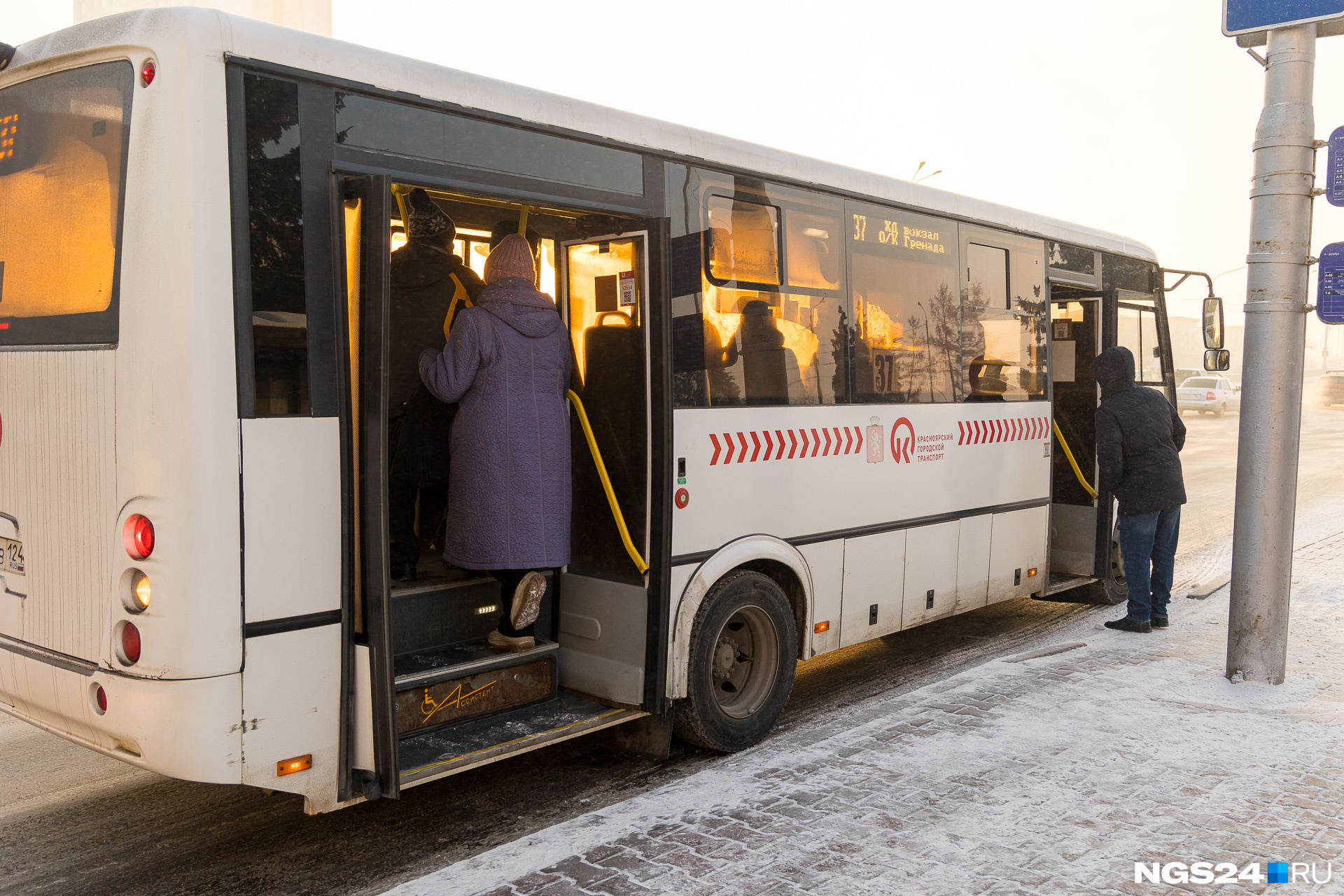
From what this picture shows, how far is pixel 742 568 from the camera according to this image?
17.8 feet

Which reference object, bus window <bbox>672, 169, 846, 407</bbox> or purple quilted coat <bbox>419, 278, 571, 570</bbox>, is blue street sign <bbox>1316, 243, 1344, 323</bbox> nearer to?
bus window <bbox>672, 169, 846, 407</bbox>

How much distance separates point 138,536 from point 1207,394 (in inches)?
1782

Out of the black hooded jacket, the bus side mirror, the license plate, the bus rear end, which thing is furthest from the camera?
the bus side mirror

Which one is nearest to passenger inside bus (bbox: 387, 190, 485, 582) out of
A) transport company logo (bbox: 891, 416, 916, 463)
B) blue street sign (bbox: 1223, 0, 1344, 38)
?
transport company logo (bbox: 891, 416, 916, 463)

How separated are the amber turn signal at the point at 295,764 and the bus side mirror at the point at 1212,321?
8165 millimetres

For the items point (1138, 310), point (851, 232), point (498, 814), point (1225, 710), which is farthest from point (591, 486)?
point (1138, 310)

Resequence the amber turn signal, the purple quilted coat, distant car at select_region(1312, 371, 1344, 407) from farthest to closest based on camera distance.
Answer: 1. distant car at select_region(1312, 371, 1344, 407)
2. the purple quilted coat
3. the amber turn signal

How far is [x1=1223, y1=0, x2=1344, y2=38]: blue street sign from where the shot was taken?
593cm

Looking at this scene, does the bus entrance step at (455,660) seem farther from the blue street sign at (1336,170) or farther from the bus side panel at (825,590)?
the blue street sign at (1336,170)

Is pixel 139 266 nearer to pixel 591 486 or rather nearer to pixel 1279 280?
pixel 591 486

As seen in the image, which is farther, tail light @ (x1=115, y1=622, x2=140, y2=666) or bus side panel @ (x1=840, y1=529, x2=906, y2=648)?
bus side panel @ (x1=840, y1=529, x2=906, y2=648)

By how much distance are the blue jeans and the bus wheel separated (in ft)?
11.3

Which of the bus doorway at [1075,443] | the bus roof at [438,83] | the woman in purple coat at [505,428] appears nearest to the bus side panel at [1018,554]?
the bus doorway at [1075,443]

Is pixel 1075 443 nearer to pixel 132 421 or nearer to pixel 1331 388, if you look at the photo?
pixel 132 421
